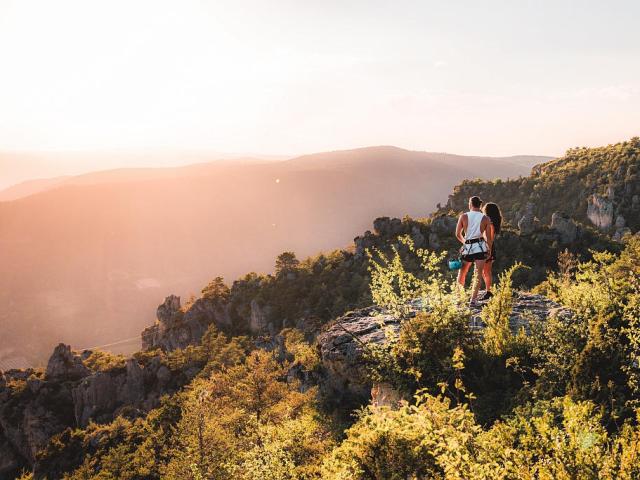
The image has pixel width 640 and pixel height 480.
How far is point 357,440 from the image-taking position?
643 cm

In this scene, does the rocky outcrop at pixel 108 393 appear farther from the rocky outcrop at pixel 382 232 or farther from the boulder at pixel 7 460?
the rocky outcrop at pixel 382 232

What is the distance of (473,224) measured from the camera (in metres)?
11.2

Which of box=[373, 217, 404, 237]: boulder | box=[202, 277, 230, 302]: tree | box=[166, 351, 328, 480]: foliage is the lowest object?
box=[202, 277, 230, 302]: tree

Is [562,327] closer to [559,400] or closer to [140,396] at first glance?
[559,400]

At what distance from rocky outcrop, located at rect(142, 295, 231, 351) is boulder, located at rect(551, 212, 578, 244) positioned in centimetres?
6276

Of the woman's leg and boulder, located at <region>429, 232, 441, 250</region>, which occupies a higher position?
the woman's leg

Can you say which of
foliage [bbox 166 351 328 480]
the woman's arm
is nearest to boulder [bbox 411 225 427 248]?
foliage [bbox 166 351 328 480]

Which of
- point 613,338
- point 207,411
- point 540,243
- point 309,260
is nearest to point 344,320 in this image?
point 613,338

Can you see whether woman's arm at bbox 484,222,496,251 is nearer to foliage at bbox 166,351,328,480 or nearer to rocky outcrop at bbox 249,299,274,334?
foliage at bbox 166,351,328,480

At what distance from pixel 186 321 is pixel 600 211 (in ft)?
300

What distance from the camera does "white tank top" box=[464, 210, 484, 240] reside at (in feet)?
36.5

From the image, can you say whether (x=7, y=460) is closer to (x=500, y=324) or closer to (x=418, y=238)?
(x=418, y=238)

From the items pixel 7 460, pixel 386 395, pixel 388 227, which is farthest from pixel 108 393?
pixel 386 395

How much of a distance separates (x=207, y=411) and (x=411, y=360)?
75.3ft
